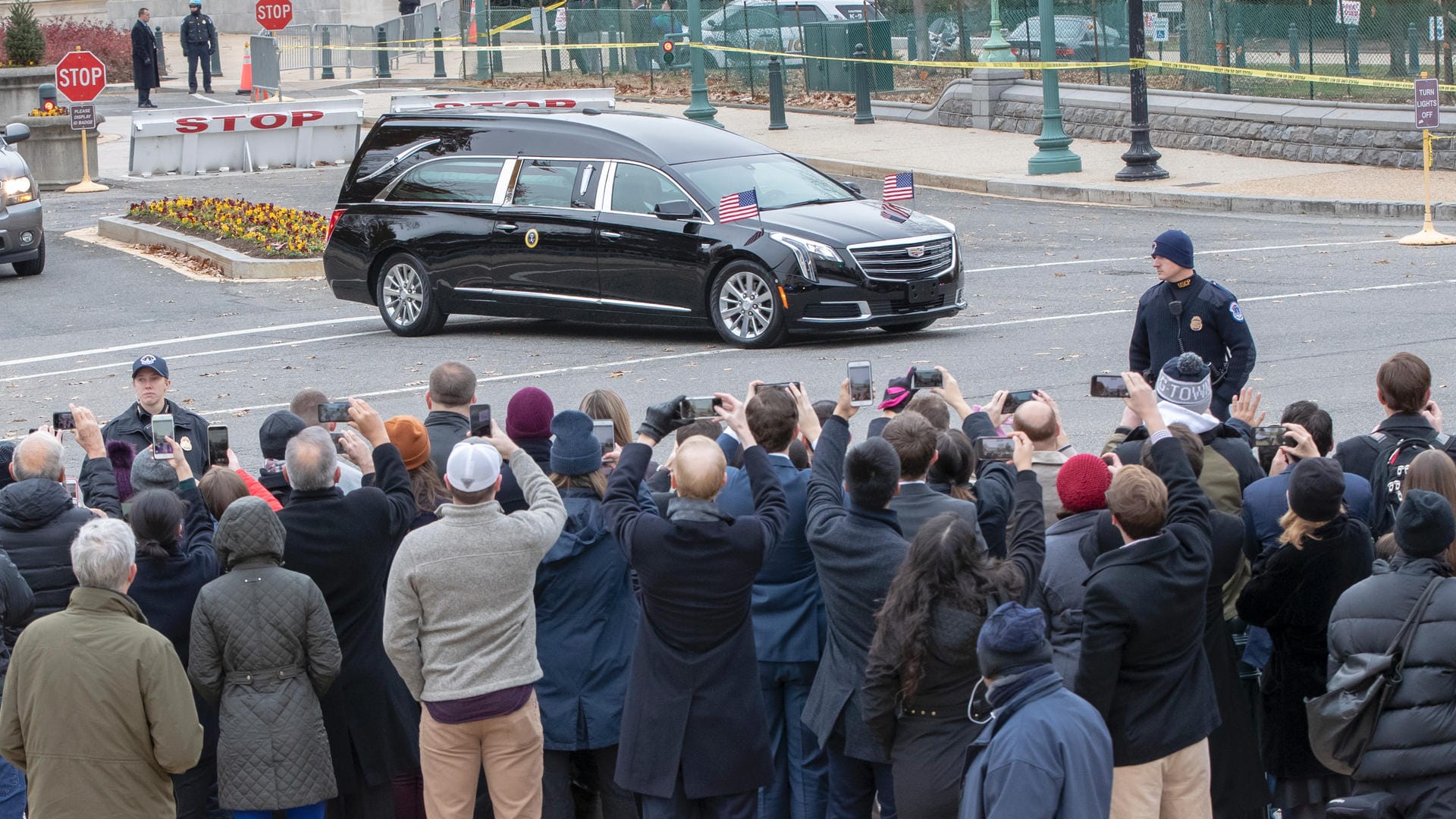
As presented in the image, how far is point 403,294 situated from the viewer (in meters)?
15.9

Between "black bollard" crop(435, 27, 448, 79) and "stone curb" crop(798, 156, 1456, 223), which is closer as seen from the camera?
"stone curb" crop(798, 156, 1456, 223)

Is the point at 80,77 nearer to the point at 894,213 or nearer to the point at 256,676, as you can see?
the point at 894,213

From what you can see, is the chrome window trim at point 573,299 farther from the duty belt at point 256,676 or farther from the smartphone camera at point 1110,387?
the duty belt at point 256,676

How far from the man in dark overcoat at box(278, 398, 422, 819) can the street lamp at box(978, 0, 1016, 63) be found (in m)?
23.9

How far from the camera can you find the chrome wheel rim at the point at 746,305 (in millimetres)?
14242

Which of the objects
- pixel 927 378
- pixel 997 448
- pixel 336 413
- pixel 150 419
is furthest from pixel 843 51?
pixel 997 448

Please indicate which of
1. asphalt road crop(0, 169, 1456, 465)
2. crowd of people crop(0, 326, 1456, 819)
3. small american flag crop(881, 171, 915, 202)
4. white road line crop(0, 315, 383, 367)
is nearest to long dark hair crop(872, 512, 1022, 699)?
crowd of people crop(0, 326, 1456, 819)

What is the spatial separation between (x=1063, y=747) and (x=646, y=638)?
1844 millimetres

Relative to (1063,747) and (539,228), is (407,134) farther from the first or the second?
(1063,747)

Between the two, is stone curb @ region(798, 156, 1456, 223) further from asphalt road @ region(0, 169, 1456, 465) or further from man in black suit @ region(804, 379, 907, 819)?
man in black suit @ region(804, 379, 907, 819)

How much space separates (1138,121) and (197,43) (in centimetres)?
2528

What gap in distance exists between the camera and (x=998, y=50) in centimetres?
2930

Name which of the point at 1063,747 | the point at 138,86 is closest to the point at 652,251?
the point at 1063,747

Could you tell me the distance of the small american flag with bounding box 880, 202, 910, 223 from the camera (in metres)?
14.5
